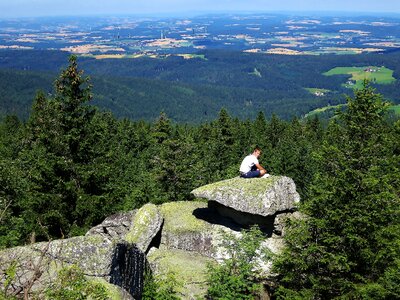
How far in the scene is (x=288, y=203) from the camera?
2080cm

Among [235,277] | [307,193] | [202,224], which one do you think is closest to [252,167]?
[202,224]

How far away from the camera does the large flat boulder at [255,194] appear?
66.4 ft

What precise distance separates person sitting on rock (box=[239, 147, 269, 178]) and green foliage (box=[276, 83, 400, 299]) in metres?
4.57

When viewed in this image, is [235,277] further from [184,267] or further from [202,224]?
[202,224]

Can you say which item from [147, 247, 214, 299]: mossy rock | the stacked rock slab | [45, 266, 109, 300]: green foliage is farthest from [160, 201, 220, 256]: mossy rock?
[45, 266, 109, 300]: green foliage

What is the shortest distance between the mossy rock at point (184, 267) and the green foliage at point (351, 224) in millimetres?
3575

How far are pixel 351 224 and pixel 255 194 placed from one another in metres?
6.01

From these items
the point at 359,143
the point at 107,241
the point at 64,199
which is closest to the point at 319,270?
the point at 359,143

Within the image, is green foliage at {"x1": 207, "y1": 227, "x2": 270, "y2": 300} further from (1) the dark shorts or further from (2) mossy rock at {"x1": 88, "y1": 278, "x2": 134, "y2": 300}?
(1) the dark shorts

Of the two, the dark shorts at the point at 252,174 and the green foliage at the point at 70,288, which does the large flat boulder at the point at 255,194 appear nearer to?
the dark shorts at the point at 252,174

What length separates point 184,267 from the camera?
63.3ft

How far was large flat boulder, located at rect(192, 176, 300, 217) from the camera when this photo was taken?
20234mm

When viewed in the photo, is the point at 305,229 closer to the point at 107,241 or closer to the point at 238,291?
the point at 238,291

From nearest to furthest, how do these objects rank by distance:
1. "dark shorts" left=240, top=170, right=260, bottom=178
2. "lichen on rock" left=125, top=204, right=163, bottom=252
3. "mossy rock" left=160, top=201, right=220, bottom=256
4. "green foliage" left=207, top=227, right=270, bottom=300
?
"green foliage" left=207, top=227, right=270, bottom=300, "lichen on rock" left=125, top=204, right=163, bottom=252, "dark shorts" left=240, top=170, right=260, bottom=178, "mossy rock" left=160, top=201, right=220, bottom=256
